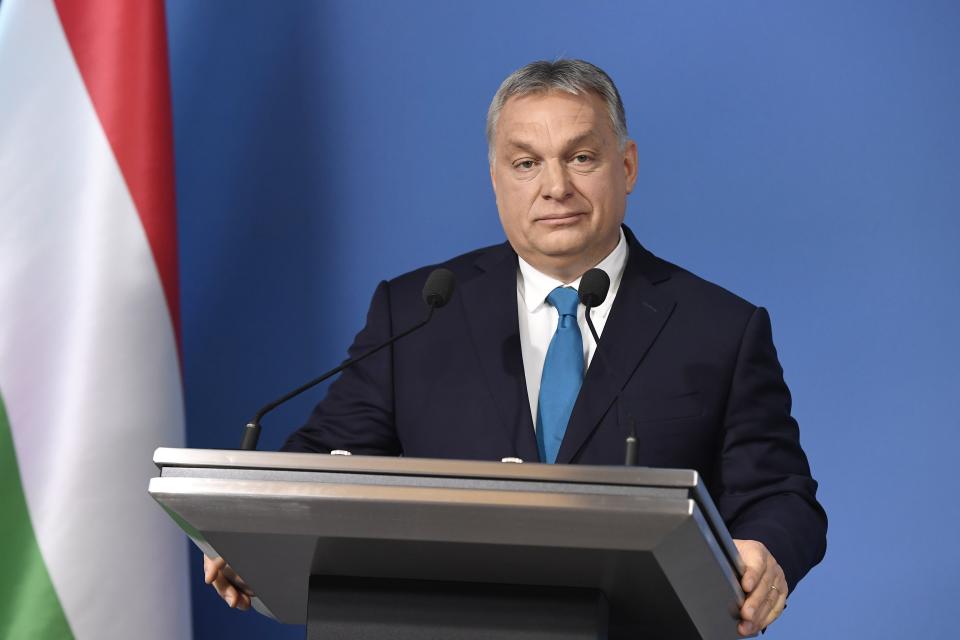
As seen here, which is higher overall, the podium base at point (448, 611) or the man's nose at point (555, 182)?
the man's nose at point (555, 182)

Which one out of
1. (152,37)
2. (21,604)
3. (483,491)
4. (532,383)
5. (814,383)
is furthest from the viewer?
(814,383)

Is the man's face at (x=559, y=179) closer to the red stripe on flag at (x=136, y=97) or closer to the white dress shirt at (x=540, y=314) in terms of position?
the white dress shirt at (x=540, y=314)

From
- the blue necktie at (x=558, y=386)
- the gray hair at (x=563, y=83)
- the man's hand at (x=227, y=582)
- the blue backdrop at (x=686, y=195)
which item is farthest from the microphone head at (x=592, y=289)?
the blue backdrop at (x=686, y=195)

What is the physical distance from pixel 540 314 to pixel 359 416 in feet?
1.09

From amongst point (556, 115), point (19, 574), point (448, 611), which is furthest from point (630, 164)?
point (19, 574)

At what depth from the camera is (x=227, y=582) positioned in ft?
4.85

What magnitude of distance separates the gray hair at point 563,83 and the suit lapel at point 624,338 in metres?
0.22

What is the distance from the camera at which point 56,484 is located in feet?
7.73

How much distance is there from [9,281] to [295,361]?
2.40ft

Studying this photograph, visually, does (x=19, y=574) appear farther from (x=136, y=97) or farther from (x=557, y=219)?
(x=557, y=219)

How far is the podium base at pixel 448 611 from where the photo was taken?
1236mm

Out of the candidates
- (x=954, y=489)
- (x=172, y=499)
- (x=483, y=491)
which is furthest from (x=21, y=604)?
(x=954, y=489)

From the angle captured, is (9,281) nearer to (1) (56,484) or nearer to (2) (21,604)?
(1) (56,484)

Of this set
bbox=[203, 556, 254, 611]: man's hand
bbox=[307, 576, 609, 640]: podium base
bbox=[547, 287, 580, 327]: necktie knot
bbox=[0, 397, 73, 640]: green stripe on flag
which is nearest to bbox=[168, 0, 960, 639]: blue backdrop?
bbox=[0, 397, 73, 640]: green stripe on flag
